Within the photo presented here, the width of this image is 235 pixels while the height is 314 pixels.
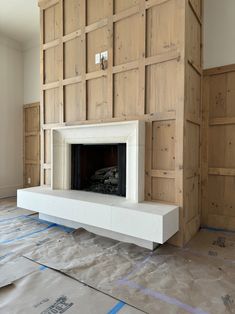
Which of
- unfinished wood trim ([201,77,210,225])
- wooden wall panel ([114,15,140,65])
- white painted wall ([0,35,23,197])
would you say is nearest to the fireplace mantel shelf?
unfinished wood trim ([201,77,210,225])

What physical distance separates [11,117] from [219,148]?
180 inches

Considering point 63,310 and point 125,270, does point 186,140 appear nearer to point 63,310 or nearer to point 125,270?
point 125,270

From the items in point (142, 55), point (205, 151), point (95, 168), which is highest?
point (142, 55)

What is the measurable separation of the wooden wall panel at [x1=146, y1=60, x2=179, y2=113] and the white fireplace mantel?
0.29m

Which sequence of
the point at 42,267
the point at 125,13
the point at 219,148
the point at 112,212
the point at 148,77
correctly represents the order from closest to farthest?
the point at 42,267
the point at 112,212
the point at 148,77
the point at 125,13
the point at 219,148

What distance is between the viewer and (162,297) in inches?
67.0

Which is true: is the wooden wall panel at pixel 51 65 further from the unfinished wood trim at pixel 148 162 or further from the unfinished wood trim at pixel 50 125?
the unfinished wood trim at pixel 148 162

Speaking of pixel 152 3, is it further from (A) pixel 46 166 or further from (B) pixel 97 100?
(A) pixel 46 166

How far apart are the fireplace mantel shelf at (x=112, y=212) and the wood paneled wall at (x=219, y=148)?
971 millimetres

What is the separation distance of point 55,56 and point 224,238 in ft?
12.0

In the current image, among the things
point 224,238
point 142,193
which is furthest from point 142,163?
point 224,238

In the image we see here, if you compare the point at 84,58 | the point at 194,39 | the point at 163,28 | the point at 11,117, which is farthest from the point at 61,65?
the point at 11,117

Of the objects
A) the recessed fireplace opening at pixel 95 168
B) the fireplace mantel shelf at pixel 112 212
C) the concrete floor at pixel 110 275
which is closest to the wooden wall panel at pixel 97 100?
the recessed fireplace opening at pixel 95 168

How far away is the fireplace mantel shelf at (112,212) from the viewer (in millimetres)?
2272
